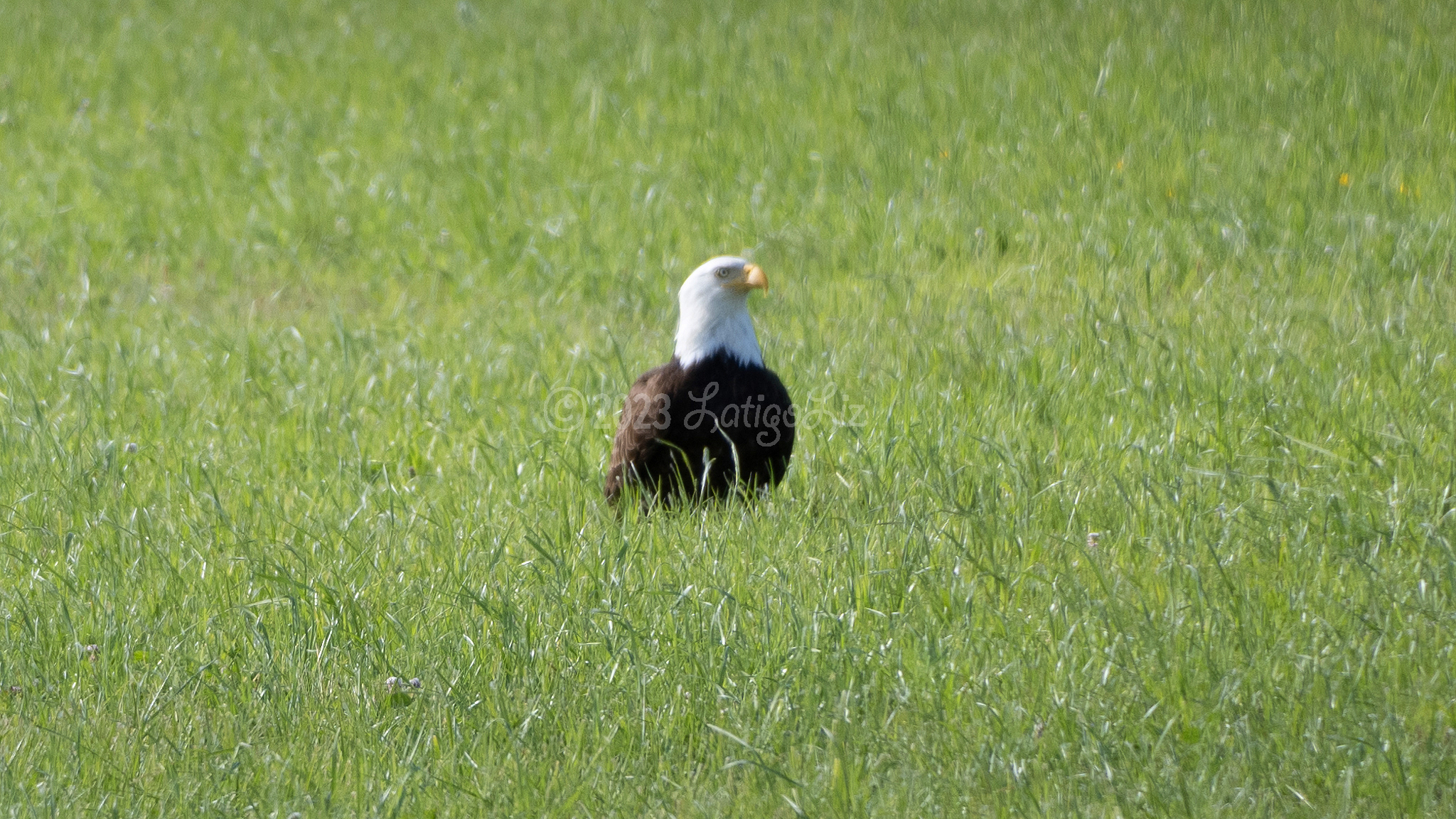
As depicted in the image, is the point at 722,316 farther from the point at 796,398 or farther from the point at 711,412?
the point at 796,398

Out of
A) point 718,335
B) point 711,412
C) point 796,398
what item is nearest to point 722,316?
point 718,335

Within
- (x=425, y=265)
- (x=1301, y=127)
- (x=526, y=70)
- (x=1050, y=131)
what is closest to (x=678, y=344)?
(x=425, y=265)

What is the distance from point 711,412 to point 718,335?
0.30 meters

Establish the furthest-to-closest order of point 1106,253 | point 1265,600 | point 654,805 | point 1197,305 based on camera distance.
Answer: point 1106,253
point 1197,305
point 1265,600
point 654,805

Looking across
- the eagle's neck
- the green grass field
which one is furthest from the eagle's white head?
the green grass field

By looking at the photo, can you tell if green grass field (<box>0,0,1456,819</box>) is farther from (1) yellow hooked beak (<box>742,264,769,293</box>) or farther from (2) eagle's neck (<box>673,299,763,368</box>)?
(1) yellow hooked beak (<box>742,264,769,293</box>)

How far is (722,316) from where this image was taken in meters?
4.91

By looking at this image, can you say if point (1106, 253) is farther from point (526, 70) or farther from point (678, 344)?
point (526, 70)

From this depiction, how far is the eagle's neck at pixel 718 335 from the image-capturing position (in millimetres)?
4883

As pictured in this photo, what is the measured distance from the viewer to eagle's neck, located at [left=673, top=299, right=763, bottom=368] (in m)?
4.88

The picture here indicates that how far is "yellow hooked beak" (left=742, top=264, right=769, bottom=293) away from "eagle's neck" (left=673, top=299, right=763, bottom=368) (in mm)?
77

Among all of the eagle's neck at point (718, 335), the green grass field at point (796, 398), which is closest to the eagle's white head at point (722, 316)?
the eagle's neck at point (718, 335)

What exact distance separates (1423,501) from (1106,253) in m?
3.08

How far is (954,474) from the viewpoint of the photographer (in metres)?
4.58
